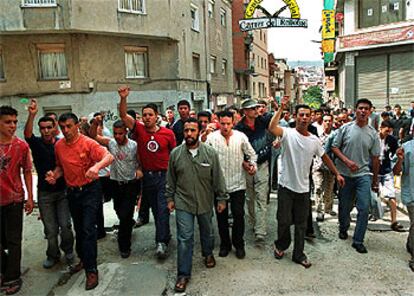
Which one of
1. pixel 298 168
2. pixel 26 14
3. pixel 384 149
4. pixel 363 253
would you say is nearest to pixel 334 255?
pixel 363 253

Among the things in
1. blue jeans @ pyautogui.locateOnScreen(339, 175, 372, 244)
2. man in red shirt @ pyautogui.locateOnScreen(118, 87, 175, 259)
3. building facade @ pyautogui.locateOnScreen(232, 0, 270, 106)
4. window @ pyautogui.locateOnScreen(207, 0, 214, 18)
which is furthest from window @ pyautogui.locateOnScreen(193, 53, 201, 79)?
blue jeans @ pyautogui.locateOnScreen(339, 175, 372, 244)

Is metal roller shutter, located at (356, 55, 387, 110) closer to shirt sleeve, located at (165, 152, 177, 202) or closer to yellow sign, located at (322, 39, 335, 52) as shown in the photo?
yellow sign, located at (322, 39, 335, 52)

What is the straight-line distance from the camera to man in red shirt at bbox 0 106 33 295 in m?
3.82

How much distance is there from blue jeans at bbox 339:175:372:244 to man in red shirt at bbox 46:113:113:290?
3240mm

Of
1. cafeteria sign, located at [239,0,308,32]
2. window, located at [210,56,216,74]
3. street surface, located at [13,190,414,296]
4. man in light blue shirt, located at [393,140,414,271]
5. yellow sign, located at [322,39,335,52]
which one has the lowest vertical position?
street surface, located at [13,190,414,296]

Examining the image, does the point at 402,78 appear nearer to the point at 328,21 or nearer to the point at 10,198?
the point at 328,21

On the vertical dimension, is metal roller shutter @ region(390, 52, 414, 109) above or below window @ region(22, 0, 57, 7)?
below

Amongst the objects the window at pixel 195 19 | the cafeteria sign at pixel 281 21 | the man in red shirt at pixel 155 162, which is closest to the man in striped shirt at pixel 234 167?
the man in red shirt at pixel 155 162

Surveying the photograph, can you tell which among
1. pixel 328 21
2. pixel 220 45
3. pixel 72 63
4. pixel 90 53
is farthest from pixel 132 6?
pixel 328 21

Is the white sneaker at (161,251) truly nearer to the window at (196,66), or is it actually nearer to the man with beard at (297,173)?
the man with beard at (297,173)

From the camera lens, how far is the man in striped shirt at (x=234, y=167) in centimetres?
449

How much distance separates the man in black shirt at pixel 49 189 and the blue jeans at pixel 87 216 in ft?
1.02

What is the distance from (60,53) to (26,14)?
5.79ft

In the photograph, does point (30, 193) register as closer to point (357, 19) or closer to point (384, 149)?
point (384, 149)
